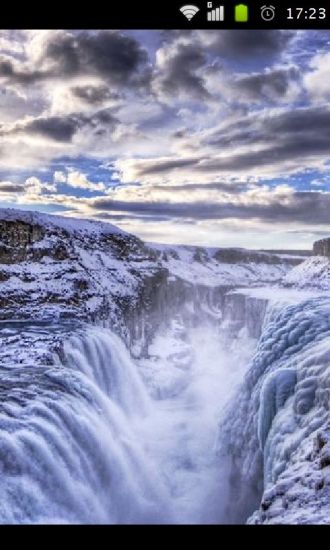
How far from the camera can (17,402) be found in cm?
1007

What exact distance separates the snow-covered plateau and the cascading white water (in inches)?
1.3

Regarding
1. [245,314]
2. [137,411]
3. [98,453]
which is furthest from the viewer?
[245,314]

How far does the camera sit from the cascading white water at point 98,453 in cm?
807

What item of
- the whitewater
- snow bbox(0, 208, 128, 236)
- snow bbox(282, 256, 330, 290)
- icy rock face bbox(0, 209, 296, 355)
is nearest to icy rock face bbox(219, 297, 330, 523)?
the whitewater

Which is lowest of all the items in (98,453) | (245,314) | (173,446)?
(173,446)

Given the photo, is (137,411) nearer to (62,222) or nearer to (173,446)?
(173,446)
